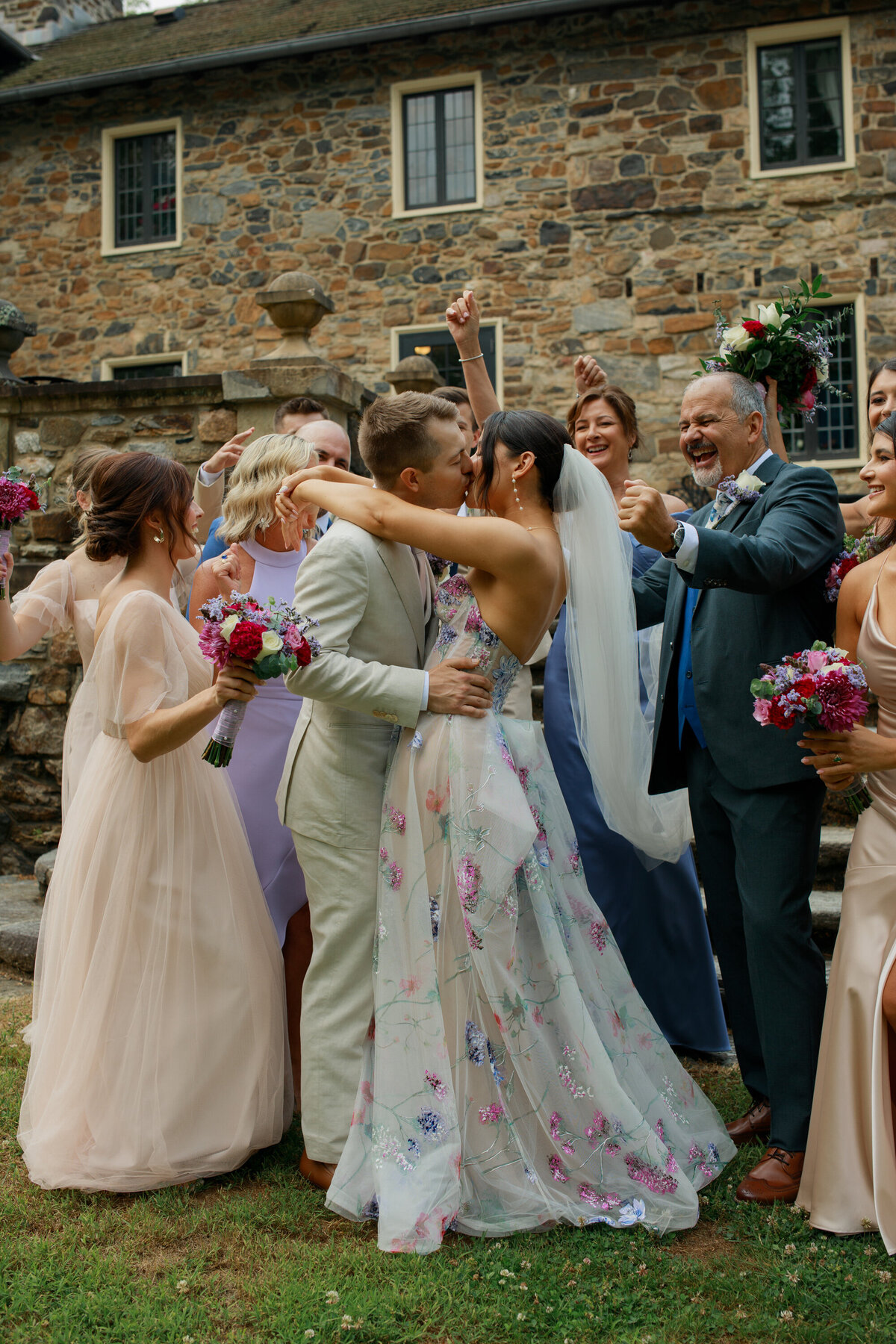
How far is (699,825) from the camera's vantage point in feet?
11.9

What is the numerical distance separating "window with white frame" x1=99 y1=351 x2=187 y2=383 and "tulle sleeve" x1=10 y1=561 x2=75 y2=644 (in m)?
10.5

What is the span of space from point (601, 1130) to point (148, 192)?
14494 millimetres

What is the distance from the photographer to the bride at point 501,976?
295 cm

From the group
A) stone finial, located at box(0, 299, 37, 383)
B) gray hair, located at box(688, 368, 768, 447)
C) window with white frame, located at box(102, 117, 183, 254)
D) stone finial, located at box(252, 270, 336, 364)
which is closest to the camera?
gray hair, located at box(688, 368, 768, 447)

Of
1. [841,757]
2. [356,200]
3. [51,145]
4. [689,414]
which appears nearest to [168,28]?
[51,145]

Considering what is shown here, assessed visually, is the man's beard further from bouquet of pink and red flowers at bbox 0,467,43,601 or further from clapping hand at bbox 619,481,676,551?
bouquet of pink and red flowers at bbox 0,467,43,601

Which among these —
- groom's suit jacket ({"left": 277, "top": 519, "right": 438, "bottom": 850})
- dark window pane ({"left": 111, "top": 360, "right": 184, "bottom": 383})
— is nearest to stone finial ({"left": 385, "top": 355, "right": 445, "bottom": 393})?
groom's suit jacket ({"left": 277, "top": 519, "right": 438, "bottom": 850})

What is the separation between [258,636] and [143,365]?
12.8m

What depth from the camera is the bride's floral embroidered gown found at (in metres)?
2.93

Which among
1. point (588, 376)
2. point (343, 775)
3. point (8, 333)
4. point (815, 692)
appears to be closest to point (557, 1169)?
point (343, 775)

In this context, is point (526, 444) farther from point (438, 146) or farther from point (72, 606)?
point (438, 146)

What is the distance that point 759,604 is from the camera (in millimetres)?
3307

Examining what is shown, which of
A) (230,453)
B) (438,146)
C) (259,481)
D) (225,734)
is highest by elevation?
(438,146)

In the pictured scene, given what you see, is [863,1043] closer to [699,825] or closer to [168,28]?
[699,825]
